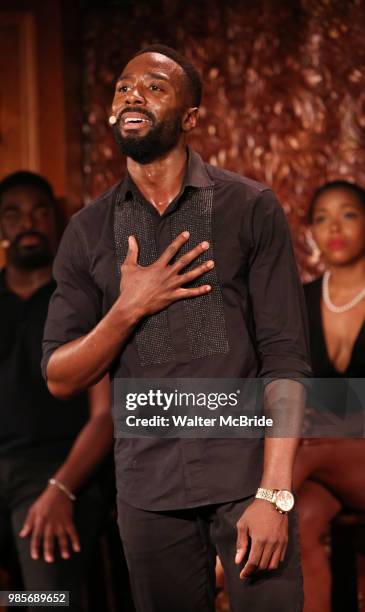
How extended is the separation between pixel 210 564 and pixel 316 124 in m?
2.10

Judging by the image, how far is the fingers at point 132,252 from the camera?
1864mm

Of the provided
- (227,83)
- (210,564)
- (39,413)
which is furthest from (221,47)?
(210,564)

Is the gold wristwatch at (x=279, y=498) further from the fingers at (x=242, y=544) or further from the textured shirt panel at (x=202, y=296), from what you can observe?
the textured shirt panel at (x=202, y=296)

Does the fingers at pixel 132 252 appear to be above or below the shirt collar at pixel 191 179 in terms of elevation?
below

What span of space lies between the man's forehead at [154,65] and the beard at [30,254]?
1765 millimetres

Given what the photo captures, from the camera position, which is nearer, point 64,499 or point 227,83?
point 64,499

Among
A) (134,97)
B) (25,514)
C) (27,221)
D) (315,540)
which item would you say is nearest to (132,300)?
(134,97)

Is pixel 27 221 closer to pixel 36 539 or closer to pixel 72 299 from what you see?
pixel 36 539

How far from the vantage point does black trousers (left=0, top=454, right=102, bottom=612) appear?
9.53 ft

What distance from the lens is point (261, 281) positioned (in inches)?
71.6

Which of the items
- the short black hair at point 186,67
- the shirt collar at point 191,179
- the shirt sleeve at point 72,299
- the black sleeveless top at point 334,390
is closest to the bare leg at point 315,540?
the black sleeveless top at point 334,390

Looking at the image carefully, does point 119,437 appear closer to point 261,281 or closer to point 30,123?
point 261,281

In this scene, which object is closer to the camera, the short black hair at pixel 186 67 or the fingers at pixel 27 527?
the short black hair at pixel 186 67

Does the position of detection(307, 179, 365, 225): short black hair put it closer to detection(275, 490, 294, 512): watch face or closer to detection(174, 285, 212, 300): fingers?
detection(174, 285, 212, 300): fingers
